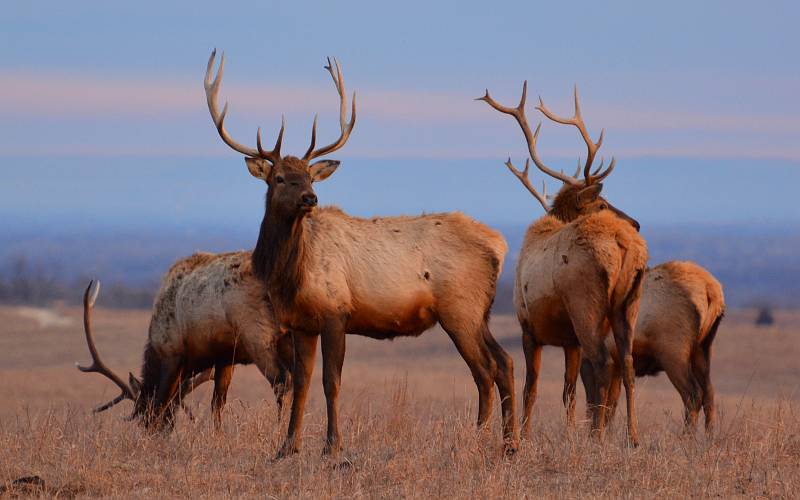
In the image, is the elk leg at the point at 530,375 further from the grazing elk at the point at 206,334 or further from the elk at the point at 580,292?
the grazing elk at the point at 206,334

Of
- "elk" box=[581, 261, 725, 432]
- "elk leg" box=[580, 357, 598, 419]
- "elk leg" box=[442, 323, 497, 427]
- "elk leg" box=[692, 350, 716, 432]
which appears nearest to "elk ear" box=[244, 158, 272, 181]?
"elk leg" box=[442, 323, 497, 427]

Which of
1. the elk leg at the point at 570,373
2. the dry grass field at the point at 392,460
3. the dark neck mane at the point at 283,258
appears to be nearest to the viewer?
the dry grass field at the point at 392,460

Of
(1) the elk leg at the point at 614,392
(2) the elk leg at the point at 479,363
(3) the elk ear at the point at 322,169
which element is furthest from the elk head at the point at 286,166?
(1) the elk leg at the point at 614,392

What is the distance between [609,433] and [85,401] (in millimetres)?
16465

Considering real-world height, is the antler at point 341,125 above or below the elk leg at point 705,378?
above

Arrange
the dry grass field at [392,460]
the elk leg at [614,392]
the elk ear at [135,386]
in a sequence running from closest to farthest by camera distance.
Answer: the dry grass field at [392,460]
the elk leg at [614,392]
the elk ear at [135,386]

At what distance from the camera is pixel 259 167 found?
9688 mm

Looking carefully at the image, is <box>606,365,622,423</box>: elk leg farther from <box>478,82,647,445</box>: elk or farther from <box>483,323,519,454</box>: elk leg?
<box>483,323,519,454</box>: elk leg

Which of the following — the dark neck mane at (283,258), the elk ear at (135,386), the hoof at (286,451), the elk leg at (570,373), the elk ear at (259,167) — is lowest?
the elk ear at (135,386)

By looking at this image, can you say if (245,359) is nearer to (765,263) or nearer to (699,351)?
(699,351)

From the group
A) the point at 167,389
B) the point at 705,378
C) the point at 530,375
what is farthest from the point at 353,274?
the point at 705,378

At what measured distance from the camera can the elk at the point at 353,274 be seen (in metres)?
9.48

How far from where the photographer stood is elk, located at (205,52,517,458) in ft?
31.1

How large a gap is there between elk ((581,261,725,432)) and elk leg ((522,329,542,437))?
1.78m
